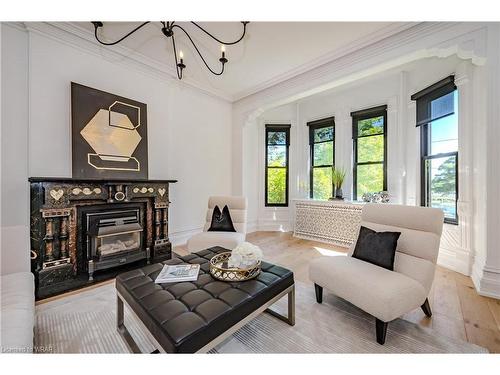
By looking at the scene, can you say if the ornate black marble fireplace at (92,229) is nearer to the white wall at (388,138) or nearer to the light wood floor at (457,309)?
the light wood floor at (457,309)

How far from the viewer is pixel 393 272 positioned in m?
1.73

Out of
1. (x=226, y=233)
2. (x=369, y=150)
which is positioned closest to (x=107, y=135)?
(x=226, y=233)

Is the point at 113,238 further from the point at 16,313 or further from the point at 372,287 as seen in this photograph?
the point at 372,287

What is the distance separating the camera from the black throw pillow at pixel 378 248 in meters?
1.78

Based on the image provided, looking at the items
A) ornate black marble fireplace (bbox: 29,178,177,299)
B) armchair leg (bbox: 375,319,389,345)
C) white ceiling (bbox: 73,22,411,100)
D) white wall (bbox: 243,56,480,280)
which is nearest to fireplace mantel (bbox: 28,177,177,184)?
ornate black marble fireplace (bbox: 29,178,177,299)

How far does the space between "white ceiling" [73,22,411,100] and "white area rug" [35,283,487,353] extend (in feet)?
10.1

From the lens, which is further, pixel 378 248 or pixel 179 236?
pixel 179 236

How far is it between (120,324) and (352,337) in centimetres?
173

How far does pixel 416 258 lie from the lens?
1.79 meters

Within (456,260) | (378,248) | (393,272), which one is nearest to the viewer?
(393,272)

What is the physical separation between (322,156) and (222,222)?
288 cm
